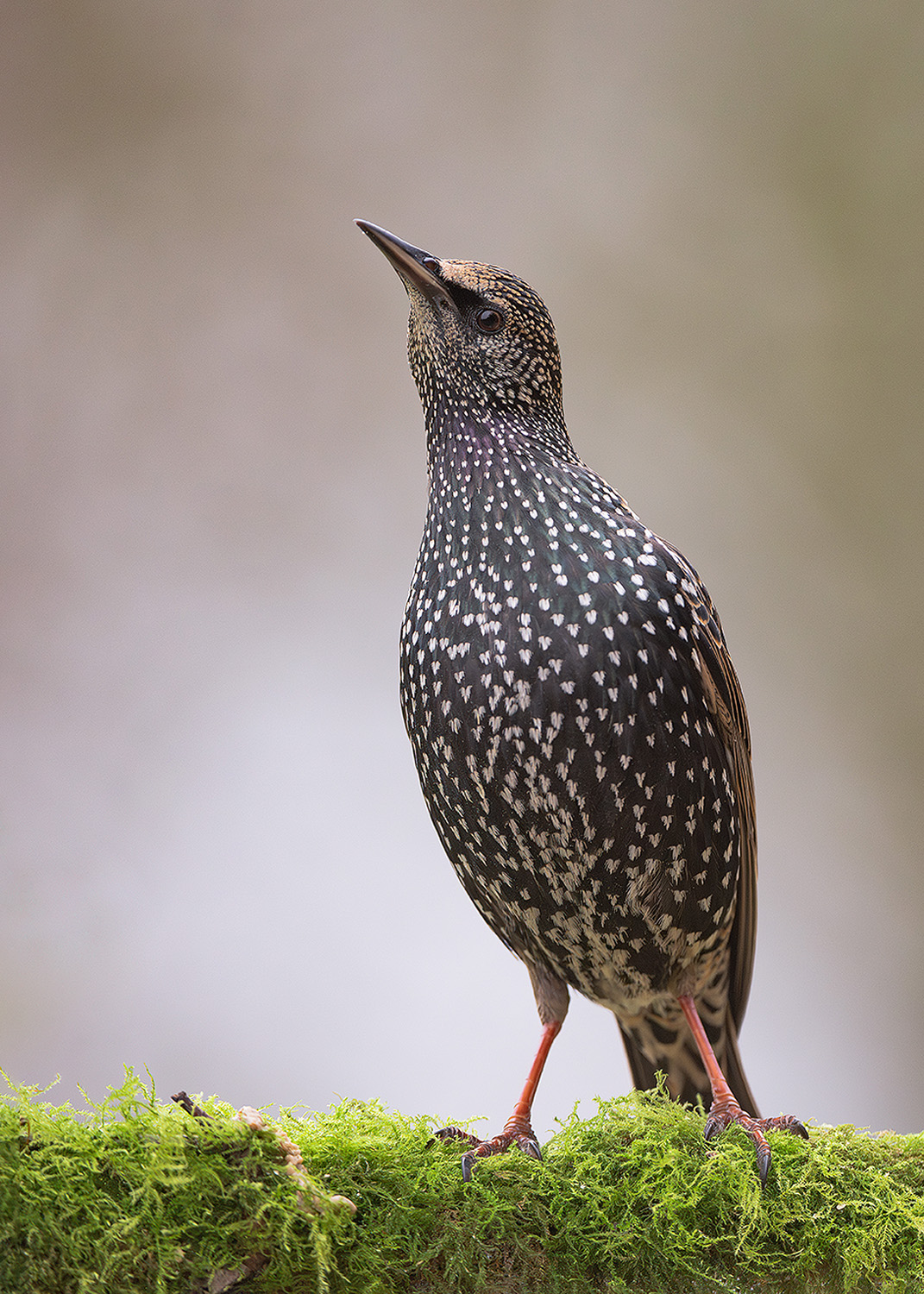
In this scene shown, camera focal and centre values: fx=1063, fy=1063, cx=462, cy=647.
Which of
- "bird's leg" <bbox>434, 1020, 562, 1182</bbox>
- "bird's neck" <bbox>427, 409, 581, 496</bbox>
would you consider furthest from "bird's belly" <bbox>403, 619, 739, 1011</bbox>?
"bird's neck" <bbox>427, 409, 581, 496</bbox>

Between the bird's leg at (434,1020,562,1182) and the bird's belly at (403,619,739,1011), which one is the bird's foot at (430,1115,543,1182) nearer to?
the bird's leg at (434,1020,562,1182)

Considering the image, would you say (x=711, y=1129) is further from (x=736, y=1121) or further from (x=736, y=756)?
(x=736, y=756)

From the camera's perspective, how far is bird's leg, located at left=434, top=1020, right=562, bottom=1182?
5.93ft

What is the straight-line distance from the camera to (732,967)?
2.52 metres

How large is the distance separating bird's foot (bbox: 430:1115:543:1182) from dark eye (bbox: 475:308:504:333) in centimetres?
168

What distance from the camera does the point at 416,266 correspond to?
7.84 feet

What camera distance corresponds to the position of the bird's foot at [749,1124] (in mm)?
1836

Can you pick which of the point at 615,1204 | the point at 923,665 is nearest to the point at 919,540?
the point at 923,665

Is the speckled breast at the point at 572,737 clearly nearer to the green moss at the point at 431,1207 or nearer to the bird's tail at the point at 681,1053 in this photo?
the bird's tail at the point at 681,1053

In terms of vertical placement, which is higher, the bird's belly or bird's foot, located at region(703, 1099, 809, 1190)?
the bird's belly

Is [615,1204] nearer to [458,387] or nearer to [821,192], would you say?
[458,387]

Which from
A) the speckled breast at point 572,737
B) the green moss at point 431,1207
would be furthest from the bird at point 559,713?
the green moss at point 431,1207

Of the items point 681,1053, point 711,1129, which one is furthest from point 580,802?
point 681,1053

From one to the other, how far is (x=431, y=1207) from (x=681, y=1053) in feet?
3.53
